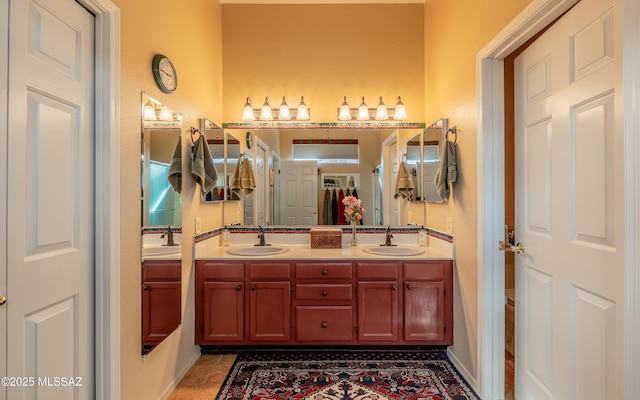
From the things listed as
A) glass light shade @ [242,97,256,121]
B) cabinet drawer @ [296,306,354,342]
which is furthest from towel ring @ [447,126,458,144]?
glass light shade @ [242,97,256,121]

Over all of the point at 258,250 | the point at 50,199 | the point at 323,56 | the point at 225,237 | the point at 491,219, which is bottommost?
the point at 258,250

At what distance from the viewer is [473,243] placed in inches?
77.8

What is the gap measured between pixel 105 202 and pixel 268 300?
1313 millimetres

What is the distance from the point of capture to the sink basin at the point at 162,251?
169 centimetres

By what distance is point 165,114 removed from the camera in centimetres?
188

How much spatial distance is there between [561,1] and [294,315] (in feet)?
7.64

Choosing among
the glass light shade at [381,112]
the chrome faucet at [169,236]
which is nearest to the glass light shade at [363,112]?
the glass light shade at [381,112]

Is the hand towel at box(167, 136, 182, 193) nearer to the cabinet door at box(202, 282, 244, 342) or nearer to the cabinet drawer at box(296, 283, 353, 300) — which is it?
the cabinet door at box(202, 282, 244, 342)

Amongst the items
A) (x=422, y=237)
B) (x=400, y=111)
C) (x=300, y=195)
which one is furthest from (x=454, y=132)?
(x=300, y=195)

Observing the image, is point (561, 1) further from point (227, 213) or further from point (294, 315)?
point (227, 213)

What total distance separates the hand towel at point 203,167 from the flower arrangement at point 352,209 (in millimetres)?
1179

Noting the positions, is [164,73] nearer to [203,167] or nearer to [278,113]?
[203,167]

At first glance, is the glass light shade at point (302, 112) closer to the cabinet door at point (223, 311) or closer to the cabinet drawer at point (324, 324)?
the cabinet door at point (223, 311)

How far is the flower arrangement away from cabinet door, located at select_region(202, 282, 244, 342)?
1112 millimetres
